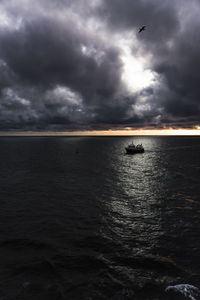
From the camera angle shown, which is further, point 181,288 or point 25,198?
point 25,198

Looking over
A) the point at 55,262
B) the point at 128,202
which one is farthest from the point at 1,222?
the point at 128,202

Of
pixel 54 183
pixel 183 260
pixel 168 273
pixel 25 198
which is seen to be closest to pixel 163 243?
pixel 183 260

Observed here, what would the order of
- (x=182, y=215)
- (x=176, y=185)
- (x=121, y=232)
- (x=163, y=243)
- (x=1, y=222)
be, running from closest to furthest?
(x=163, y=243)
(x=121, y=232)
(x=1, y=222)
(x=182, y=215)
(x=176, y=185)

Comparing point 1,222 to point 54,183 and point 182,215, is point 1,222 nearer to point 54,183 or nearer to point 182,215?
point 54,183

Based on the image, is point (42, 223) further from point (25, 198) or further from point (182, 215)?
point (182, 215)

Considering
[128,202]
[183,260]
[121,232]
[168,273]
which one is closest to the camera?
[168,273]

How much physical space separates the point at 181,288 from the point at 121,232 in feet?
28.0

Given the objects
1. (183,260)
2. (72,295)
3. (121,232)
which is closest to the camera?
(72,295)

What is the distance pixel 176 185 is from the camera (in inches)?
1591

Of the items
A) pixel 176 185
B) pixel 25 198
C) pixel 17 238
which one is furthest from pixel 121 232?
pixel 176 185

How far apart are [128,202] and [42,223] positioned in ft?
48.4

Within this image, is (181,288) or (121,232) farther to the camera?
(121,232)

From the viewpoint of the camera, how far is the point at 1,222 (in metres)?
21.9

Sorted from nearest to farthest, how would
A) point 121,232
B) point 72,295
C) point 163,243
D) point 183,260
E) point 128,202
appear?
point 72,295
point 183,260
point 163,243
point 121,232
point 128,202
